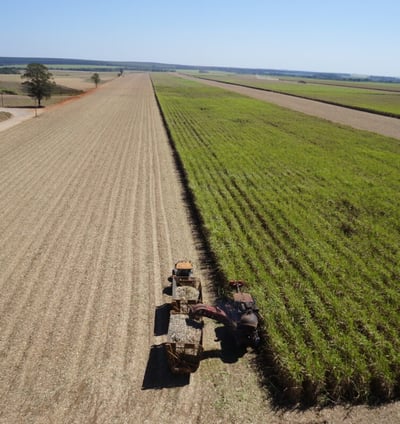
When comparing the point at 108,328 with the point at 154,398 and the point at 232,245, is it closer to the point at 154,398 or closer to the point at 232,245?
the point at 154,398

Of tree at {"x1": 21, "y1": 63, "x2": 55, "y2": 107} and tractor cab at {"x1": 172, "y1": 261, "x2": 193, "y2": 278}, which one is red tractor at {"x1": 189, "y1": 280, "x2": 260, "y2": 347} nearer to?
tractor cab at {"x1": 172, "y1": 261, "x2": 193, "y2": 278}

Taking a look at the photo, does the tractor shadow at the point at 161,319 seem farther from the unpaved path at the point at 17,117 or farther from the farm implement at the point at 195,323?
the unpaved path at the point at 17,117

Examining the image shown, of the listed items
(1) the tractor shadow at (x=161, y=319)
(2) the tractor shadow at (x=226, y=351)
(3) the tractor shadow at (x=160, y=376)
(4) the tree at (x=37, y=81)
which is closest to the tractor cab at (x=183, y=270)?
(1) the tractor shadow at (x=161, y=319)

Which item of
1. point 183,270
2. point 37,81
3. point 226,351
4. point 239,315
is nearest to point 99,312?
point 183,270

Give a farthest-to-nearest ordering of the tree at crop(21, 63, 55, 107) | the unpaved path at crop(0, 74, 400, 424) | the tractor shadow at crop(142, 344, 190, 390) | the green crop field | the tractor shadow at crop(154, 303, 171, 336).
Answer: the tree at crop(21, 63, 55, 107)
the tractor shadow at crop(154, 303, 171, 336)
the green crop field
the tractor shadow at crop(142, 344, 190, 390)
the unpaved path at crop(0, 74, 400, 424)

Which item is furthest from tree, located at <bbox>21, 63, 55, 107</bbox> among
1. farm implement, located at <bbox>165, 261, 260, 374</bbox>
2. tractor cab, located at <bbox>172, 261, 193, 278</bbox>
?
farm implement, located at <bbox>165, 261, 260, 374</bbox>

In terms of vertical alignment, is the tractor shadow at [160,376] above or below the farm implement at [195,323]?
below

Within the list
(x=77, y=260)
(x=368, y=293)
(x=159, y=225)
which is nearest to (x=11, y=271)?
(x=77, y=260)
